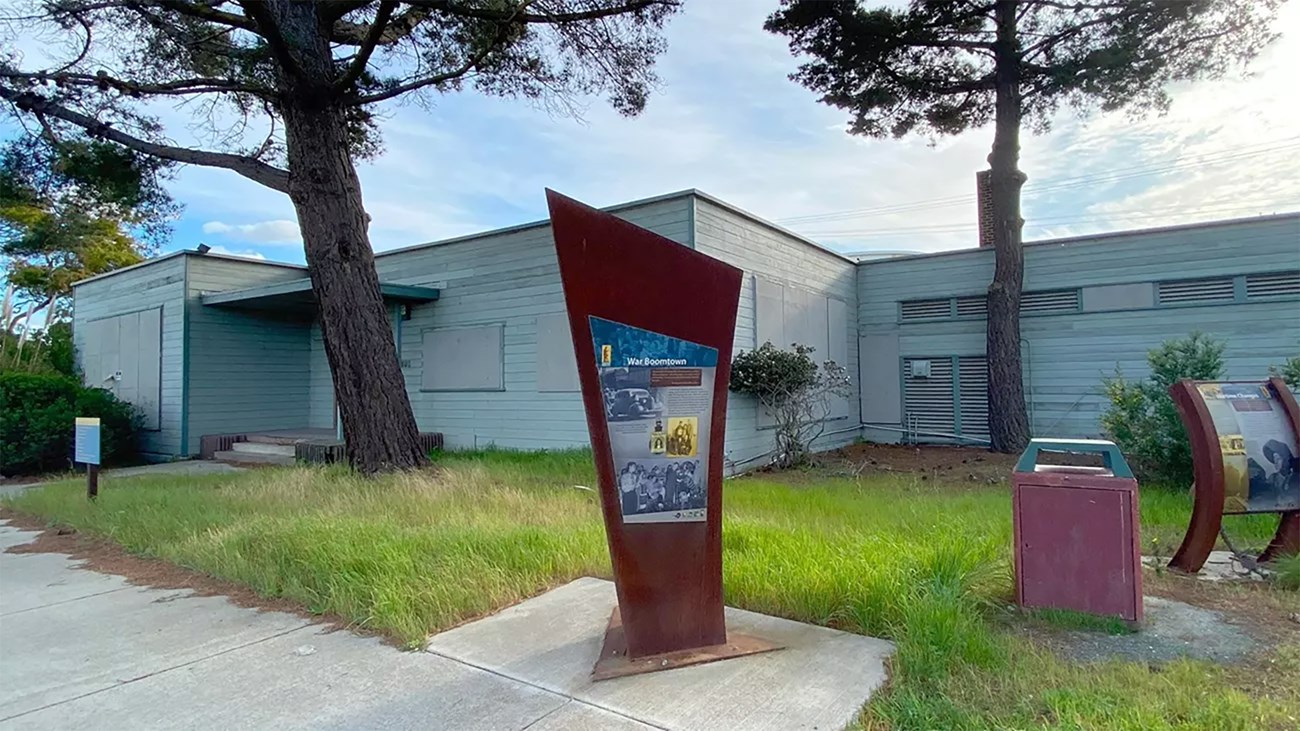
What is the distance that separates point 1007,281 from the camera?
1202 centimetres

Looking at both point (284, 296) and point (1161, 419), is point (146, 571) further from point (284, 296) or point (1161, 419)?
point (1161, 419)

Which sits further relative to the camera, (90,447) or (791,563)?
(90,447)

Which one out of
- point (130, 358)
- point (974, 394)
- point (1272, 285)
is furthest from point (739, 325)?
point (130, 358)

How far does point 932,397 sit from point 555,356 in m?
7.21

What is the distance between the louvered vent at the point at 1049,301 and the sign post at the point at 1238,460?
817cm

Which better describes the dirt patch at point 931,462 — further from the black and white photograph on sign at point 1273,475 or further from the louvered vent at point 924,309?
the black and white photograph on sign at point 1273,475

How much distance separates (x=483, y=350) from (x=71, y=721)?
30.4 ft

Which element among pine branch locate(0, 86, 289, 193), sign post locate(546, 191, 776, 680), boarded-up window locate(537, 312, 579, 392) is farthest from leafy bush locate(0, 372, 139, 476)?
sign post locate(546, 191, 776, 680)

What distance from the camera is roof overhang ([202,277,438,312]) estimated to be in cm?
1210

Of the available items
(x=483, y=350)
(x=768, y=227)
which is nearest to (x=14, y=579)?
(x=483, y=350)

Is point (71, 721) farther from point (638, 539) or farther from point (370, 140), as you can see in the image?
point (370, 140)

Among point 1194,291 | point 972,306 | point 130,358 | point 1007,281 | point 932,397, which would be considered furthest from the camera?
point 130,358

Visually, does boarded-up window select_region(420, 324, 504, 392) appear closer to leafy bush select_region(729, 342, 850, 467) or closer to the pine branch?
the pine branch

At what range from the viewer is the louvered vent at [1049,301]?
12281 millimetres
